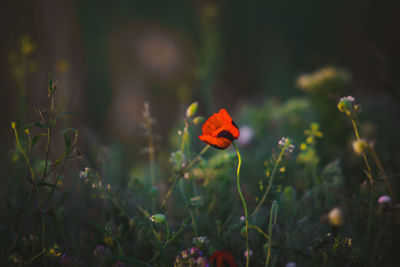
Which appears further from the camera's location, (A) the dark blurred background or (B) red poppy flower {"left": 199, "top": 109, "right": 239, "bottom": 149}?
(A) the dark blurred background

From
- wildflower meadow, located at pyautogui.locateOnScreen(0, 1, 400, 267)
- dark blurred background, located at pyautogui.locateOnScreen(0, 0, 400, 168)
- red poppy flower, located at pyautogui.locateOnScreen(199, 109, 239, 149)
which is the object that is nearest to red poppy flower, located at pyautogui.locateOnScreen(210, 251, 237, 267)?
wildflower meadow, located at pyautogui.locateOnScreen(0, 1, 400, 267)

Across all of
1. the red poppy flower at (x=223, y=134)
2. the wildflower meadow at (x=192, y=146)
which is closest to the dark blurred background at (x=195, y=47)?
the wildflower meadow at (x=192, y=146)

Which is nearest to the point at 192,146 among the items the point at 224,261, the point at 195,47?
the point at 224,261

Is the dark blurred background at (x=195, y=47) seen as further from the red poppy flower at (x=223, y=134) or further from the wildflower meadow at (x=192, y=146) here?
the red poppy flower at (x=223, y=134)

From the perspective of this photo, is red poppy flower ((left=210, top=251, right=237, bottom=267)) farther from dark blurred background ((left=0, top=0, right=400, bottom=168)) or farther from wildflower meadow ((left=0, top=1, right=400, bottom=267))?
dark blurred background ((left=0, top=0, right=400, bottom=168))

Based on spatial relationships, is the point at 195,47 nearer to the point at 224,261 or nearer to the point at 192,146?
the point at 192,146

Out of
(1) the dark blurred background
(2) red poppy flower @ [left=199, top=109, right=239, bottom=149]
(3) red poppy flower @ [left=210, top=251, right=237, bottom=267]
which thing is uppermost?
(1) the dark blurred background

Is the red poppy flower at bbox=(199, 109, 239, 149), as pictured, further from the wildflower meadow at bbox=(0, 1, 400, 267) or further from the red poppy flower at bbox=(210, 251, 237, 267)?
the red poppy flower at bbox=(210, 251, 237, 267)

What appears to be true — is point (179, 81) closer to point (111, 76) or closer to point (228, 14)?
point (111, 76)

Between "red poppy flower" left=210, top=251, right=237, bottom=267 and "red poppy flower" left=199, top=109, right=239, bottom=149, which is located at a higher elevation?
"red poppy flower" left=199, top=109, right=239, bottom=149
